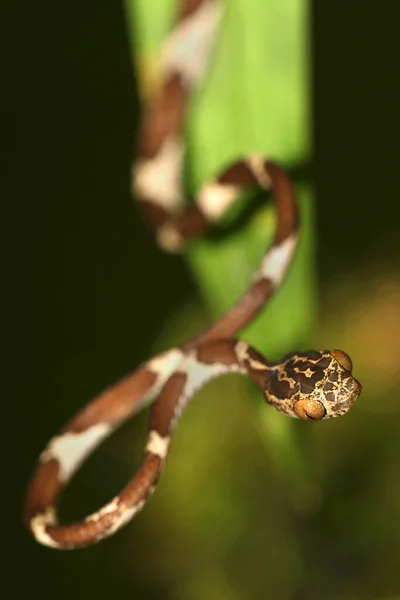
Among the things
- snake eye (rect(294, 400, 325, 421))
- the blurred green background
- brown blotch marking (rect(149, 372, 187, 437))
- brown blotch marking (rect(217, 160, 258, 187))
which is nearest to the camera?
snake eye (rect(294, 400, 325, 421))

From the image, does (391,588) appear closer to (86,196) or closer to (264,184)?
(264,184)

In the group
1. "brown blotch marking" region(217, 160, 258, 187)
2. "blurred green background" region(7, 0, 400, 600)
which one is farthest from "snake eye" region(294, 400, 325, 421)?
"blurred green background" region(7, 0, 400, 600)

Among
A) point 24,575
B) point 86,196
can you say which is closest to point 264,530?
point 24,575

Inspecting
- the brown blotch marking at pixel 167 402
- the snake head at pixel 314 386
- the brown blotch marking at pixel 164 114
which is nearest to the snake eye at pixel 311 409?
the snake head at pixel 314 386

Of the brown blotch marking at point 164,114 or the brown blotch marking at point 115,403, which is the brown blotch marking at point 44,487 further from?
the brown blotch marking at point 164,114

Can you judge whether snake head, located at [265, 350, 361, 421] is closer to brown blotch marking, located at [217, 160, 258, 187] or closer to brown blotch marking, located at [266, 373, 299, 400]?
brown blotch marking, located at [266, 373, 299, 400]

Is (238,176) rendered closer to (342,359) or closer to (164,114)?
(164,114)
